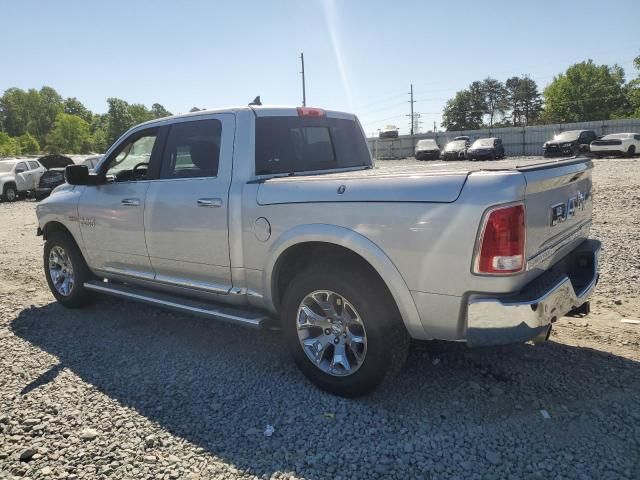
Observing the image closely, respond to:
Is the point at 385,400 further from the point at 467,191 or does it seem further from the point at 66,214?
the point at 66,214

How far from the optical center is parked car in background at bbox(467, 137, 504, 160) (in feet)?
94.5

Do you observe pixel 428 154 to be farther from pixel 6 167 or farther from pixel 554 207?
pixel 554 207

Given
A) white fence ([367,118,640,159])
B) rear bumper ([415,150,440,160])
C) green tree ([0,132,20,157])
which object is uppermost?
green tree ([0,132,20,157])

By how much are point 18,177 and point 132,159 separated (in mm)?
18568

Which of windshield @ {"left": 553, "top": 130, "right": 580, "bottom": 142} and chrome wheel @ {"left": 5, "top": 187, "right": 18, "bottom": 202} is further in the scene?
windshield @ {"left": 553, "top": 130, "right": 580, "bottom": 142}

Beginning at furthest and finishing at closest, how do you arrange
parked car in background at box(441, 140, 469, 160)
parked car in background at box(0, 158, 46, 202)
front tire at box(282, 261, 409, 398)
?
1. parked car in background at box(441, 140, 469, 160)
2. parked car in background at box(0, 158, 46, 202)
3. front tire at box(282, 261, 409, 398)

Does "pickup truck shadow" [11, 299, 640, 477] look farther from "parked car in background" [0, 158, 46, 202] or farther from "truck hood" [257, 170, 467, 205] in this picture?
"parked car in background" [0, 158, 46, 202]

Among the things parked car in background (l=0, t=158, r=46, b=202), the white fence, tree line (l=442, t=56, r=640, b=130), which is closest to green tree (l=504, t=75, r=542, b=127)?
tree line (l=442, t=56, r=640, b=130)

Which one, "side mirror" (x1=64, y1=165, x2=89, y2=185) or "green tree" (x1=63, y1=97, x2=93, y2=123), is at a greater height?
"green tree" (x1=63, y1=97, x2=93, y2=123)

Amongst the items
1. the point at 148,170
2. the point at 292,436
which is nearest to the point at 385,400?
the point at 292,436

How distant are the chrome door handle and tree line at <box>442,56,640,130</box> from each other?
217 ft

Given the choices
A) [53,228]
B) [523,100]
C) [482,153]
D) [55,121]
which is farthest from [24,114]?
[53,228]

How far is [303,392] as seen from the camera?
11.4 feet

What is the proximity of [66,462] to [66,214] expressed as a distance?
3.10 meters
